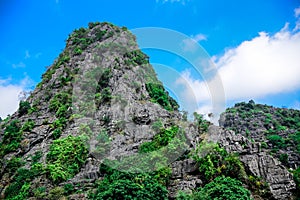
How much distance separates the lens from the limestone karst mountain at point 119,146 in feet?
65.5

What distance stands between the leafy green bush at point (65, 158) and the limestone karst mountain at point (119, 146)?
0.29 feet

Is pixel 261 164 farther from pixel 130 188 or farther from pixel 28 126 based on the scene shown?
pixel 28 126

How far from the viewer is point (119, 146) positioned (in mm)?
26062

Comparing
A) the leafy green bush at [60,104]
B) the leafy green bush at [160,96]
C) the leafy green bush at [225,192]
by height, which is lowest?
the leafy green bush at [225,192]

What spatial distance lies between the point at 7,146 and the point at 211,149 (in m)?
20.6

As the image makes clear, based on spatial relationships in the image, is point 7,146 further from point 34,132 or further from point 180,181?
point 180,181

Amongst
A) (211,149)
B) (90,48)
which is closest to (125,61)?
(90,48)

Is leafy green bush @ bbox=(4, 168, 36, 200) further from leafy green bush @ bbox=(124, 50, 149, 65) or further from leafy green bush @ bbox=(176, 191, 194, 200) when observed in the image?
leafy green bush @ bbox=(124, 50, 149, 65)

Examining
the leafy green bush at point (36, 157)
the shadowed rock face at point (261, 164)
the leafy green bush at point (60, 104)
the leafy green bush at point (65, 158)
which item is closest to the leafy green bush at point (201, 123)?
the shadowed rock face at point (261, 164)

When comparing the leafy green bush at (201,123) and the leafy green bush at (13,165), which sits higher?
the leafy green bush at (201,123)

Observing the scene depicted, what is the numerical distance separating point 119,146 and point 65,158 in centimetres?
497

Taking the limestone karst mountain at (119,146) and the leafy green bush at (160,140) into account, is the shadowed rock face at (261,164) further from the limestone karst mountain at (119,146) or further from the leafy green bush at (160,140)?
the leafy green bush at (160,140)

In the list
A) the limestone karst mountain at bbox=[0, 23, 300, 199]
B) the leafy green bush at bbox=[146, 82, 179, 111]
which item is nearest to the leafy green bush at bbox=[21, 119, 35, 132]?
the limestone karst mountain at bbox=[0, 23, 300, 199]

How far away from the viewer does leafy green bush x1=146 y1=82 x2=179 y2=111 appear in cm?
3534
